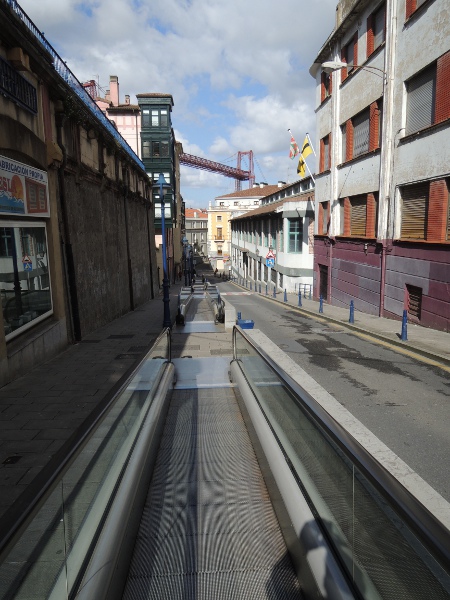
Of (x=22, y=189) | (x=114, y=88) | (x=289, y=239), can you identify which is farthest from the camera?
(x=114, y=88)

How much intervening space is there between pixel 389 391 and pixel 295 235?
29.1 metres

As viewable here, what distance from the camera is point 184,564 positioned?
3062 millimetres

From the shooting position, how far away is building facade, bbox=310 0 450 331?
1420cm

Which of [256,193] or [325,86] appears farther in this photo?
[256,193]

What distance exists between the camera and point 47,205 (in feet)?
34.2

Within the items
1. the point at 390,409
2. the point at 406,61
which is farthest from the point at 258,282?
the point at 390,409

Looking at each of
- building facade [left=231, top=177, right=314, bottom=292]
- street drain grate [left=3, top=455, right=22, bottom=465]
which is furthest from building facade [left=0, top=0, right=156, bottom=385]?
building facade [left=231, top=177, right=314, bottom=292]

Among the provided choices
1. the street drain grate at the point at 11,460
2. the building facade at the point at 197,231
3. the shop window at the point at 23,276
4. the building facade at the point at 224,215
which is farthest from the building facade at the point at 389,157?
the building facade at the point at 197,231

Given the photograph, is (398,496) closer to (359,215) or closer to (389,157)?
(389,157)

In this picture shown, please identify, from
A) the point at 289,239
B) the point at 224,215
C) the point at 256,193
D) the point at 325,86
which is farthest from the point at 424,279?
the point at 224,215

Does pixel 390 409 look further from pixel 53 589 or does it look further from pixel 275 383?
pixel 53 589

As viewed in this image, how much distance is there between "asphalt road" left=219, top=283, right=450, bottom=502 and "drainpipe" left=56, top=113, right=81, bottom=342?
630 cm

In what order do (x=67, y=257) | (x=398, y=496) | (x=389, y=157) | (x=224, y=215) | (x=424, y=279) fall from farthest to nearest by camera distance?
(x=224, y=215) < (x=389, y=157) < (x=424, y=279) < (x=67, y=257) < (x=398, y=496)

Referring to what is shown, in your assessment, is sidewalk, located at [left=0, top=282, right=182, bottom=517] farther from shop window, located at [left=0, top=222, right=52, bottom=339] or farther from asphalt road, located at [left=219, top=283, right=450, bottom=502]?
Answer: asphalt road, located at [left=219, top=283, right=450, bottom=502]
